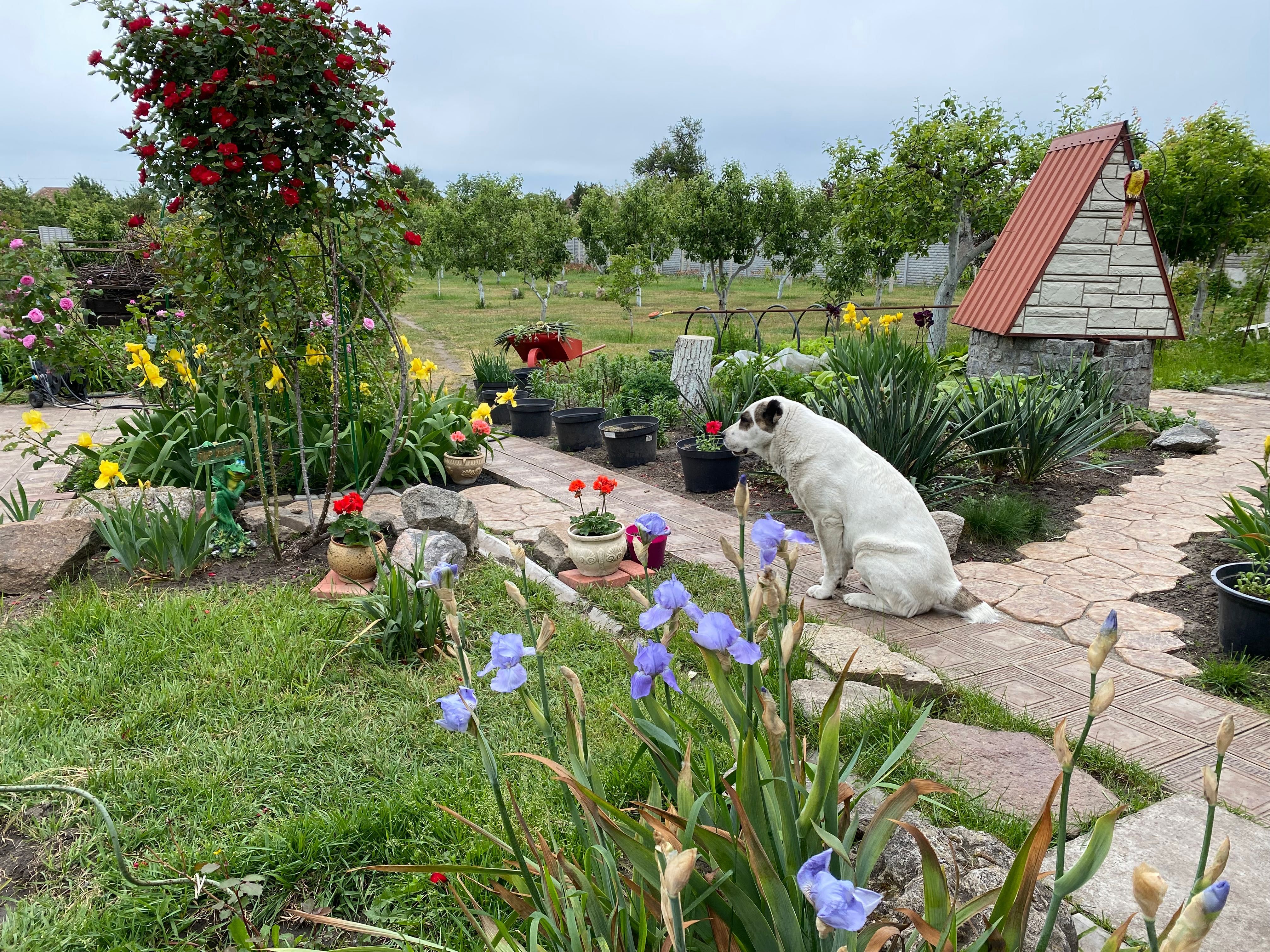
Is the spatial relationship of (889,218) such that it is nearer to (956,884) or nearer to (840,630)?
(840,630)

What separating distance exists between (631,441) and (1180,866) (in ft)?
19.0

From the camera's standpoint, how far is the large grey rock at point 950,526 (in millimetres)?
4988

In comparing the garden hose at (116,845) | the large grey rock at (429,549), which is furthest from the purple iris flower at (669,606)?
the large grey rock at (429,549)

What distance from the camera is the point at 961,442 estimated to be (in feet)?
21.5

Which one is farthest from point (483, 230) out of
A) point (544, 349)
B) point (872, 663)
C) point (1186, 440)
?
point (872, 663)

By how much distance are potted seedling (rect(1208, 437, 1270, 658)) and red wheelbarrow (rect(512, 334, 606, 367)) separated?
824 cm

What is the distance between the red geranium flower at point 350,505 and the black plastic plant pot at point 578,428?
396cm

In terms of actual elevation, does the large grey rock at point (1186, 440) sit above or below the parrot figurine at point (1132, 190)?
below

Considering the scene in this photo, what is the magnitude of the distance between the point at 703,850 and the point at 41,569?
15.0ft

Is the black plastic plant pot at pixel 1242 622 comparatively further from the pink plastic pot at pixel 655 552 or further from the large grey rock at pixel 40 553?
the large grey rock at pixel 40 553

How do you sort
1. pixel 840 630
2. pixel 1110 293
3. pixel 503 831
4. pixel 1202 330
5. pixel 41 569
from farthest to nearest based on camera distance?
1. pixel 1202 330
2. pixel 1110 293
3. pixel 41 569
4. pixel 840 630
5. pixel 503 831

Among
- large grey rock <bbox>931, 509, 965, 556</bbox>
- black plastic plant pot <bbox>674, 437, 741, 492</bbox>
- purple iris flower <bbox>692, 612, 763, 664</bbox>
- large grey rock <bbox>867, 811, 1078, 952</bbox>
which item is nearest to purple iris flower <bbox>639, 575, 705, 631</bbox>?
purple iris flower <bbox>692, 612, 763, 664</bbox>

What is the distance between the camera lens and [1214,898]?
0.66 meters

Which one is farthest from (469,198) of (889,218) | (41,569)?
(41,569)
